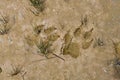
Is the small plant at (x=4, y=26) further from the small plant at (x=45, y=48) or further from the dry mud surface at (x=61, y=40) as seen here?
the small plant at (x=45, y=48)

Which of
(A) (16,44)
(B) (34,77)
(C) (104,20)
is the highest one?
(C) (104,20)

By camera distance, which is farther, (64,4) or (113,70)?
(64,4)

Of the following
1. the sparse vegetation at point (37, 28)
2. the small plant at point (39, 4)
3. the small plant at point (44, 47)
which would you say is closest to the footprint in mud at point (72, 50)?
the small plant at point (44, 47)

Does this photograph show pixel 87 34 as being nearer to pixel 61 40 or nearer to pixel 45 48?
pixel 61 40

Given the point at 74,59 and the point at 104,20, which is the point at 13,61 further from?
the point at 104,20

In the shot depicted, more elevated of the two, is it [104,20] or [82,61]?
[104,20]

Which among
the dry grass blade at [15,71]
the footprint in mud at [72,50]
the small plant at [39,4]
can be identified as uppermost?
the small plant at [39,4]

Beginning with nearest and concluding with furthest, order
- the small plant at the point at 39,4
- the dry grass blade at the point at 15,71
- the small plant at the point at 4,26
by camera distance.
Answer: the dry grass blade at the point at 15,71
the small plant at the point at 4,26
the small plant at the point at 39,4

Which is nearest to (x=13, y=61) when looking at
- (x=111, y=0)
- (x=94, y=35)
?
(x=94, y=35)
